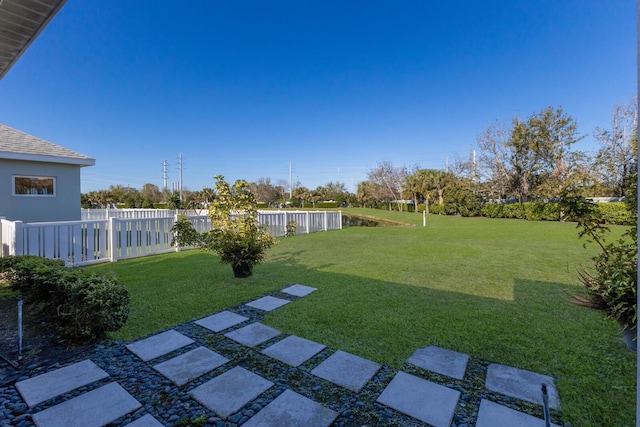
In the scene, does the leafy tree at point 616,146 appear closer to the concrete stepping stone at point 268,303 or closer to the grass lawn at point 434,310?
the grass lawn at point 434,310

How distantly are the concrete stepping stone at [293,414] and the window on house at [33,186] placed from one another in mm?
10756

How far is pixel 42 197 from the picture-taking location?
8.60 m

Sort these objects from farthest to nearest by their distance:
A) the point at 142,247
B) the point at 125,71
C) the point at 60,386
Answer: the point at 125,71
the point at 142,247
the point at 60,386

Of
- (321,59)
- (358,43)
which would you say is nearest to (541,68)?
(358,43)

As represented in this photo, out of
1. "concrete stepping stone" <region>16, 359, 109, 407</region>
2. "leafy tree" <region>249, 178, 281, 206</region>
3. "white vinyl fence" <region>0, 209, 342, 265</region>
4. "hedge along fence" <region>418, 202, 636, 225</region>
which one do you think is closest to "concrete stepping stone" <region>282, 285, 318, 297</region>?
"white vinyl fence" <region>0, 209, 342, 265</region>

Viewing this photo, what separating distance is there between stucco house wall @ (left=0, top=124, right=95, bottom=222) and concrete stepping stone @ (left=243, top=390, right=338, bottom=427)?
10.5m

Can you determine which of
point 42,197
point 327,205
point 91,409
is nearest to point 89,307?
point 91,409

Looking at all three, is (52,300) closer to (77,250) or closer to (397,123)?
(77,250)

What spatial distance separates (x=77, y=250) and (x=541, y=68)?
18.9 m

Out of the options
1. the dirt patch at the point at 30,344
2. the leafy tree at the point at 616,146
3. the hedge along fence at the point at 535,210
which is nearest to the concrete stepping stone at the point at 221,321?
the dirt patch at the point at 30,344

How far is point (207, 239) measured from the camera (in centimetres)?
491

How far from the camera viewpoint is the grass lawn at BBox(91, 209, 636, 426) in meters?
2.23

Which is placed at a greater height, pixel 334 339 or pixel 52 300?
pixel 52 300

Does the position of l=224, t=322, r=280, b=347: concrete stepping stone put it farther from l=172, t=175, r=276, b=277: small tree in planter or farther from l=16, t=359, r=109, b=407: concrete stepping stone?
l=172, t=175, r=276, b=277: small tree in planter
